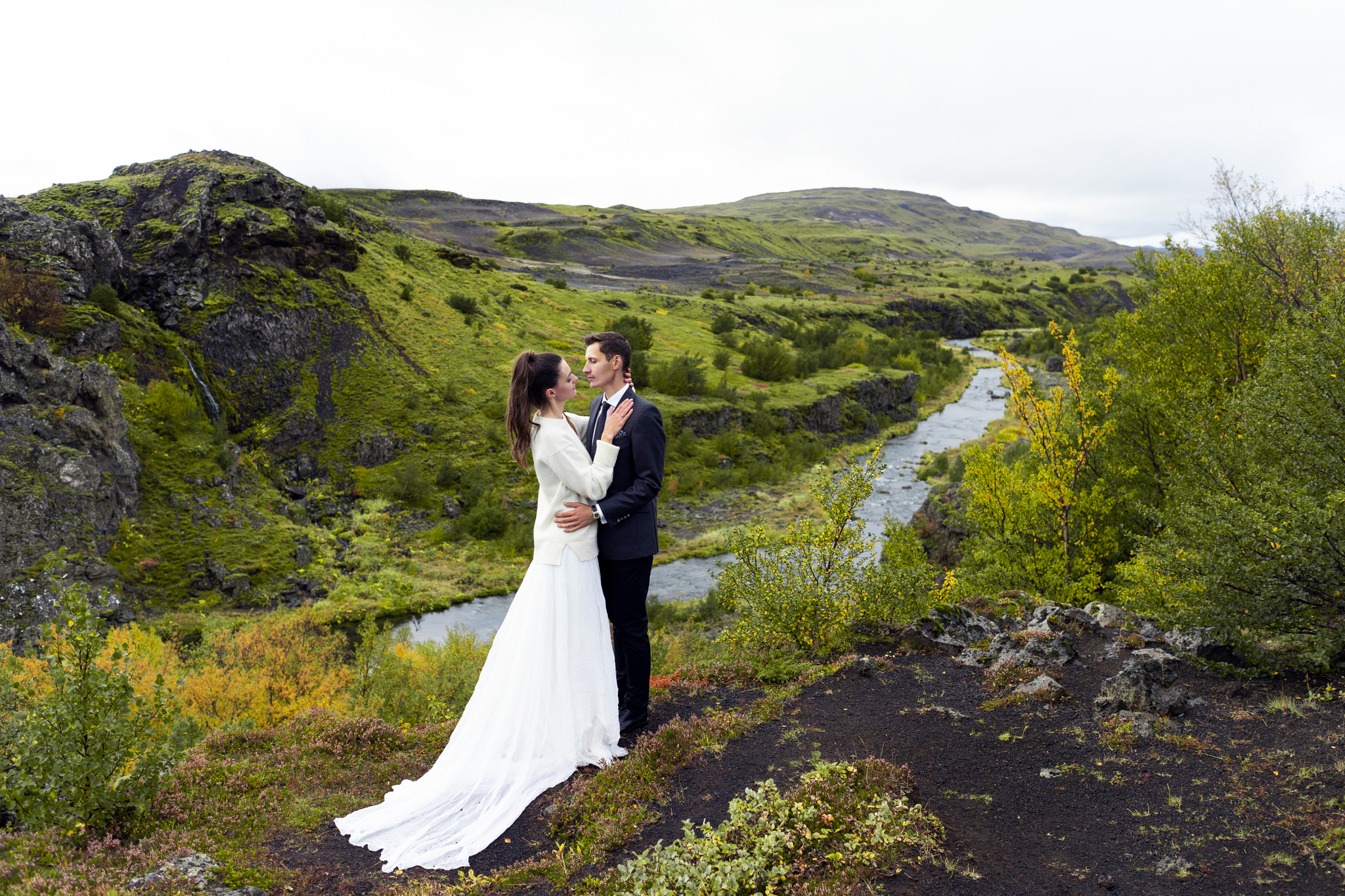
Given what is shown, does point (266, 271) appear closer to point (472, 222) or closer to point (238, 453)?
point (238, 453)

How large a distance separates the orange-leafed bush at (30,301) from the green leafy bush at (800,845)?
28925 millimetres

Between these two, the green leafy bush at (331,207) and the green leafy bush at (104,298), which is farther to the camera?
the green leafy bush at (331,207)

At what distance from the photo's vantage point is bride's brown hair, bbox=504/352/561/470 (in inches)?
233

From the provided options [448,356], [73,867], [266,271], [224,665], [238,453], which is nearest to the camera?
[73,867]

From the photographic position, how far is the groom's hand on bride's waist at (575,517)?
5.88 m

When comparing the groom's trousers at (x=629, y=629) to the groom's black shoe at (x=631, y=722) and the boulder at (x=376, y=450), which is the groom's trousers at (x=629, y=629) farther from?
the boulder at (x=376, y=450)

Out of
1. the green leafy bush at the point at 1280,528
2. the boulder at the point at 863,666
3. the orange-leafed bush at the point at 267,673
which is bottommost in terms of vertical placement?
the orange-leafed bush at the point at 267,673

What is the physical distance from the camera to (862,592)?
8.88 metres

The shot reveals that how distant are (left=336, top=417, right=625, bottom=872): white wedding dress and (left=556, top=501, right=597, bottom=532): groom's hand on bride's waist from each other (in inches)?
5.5

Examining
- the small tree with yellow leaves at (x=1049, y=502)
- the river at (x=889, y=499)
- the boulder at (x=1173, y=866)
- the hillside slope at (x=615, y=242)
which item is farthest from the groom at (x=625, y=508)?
the hillside slope at (x=615, y=242)

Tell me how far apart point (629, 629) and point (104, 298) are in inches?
1209

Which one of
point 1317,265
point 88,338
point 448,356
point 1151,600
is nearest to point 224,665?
point 88,338

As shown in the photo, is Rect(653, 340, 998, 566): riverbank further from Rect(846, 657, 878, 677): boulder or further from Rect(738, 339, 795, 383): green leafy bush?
Rect(846, 657, 878, 677): boulder

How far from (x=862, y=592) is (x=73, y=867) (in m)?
7.64
